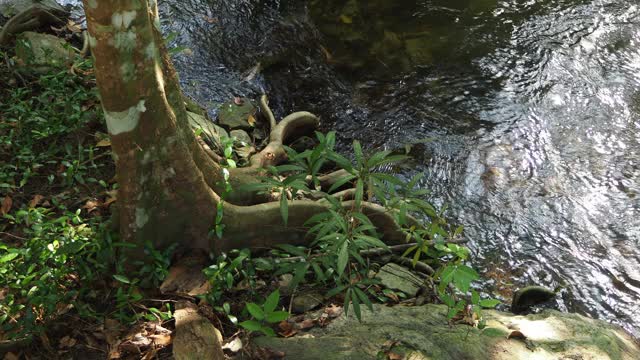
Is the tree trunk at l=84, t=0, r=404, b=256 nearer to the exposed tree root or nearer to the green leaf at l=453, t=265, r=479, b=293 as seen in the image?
the green leaf at l=453, t=265, r=479, b=293

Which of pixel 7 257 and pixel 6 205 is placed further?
pixel 6 205

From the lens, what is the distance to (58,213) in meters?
4.29

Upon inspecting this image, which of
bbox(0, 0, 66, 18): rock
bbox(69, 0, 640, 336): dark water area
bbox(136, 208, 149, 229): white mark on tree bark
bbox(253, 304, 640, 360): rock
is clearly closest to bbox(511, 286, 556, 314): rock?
bbox(69, 0, 640, 336): dark water area

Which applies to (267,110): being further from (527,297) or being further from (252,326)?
(252,326)

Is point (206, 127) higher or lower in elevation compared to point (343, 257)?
higher

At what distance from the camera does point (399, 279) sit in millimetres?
4562

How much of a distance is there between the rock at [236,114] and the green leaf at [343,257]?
328 centimetres

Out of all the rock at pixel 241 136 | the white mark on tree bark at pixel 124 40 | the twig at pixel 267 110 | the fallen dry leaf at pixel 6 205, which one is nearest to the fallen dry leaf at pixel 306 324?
the white mark on tree bark at pixel 124 40

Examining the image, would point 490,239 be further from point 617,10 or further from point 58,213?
point 617,10

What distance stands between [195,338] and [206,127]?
8.74ft

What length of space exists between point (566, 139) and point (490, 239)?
1951 millimetres

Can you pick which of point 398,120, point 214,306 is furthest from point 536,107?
point 214,306

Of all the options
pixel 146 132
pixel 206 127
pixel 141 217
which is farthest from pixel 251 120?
pixel 146 132

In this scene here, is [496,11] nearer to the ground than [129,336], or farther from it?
farther from it
